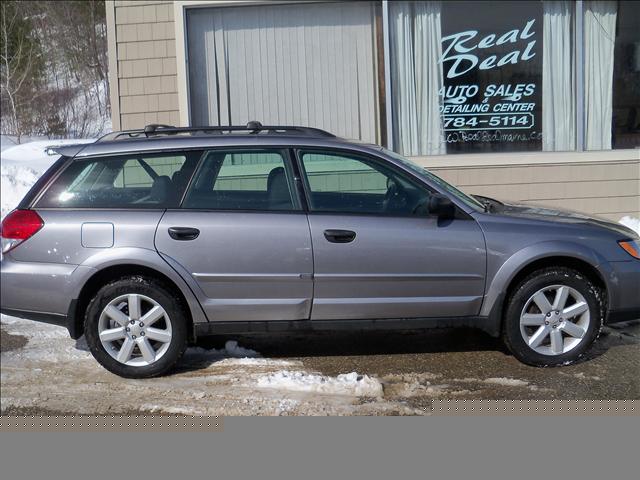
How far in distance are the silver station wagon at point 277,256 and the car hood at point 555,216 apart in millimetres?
40

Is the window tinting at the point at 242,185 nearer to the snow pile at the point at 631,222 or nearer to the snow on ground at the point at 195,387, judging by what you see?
the snow on ground at the point at 195,387

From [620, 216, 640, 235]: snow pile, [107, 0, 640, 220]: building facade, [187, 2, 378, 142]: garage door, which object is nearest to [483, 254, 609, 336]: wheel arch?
[107, 0, 640, 220]: building facade

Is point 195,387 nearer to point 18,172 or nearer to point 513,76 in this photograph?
point 513,76

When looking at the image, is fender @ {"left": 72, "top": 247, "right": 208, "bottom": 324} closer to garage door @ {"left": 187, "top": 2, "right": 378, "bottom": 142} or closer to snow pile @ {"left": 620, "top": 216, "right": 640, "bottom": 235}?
garage door @ {"left": 187, "top": 2, "right": 378, "bottom": 142}

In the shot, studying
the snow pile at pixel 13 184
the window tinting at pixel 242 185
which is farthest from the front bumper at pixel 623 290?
the snow pile at pixel 13 184

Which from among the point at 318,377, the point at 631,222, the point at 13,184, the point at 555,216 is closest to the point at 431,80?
the point at 631,222

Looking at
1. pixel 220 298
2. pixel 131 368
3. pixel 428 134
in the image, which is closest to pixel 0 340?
pixel 131 368

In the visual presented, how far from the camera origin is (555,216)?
532 cm

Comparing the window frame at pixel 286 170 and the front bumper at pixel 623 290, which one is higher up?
the window frame at pixel 286 170

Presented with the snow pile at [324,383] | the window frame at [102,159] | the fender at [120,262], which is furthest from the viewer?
the window frame at [102,159]

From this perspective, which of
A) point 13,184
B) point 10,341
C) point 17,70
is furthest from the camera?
point 17,70

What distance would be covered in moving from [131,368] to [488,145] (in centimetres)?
551

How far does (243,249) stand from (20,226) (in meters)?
1.47

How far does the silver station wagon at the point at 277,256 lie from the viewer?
4969 mm
